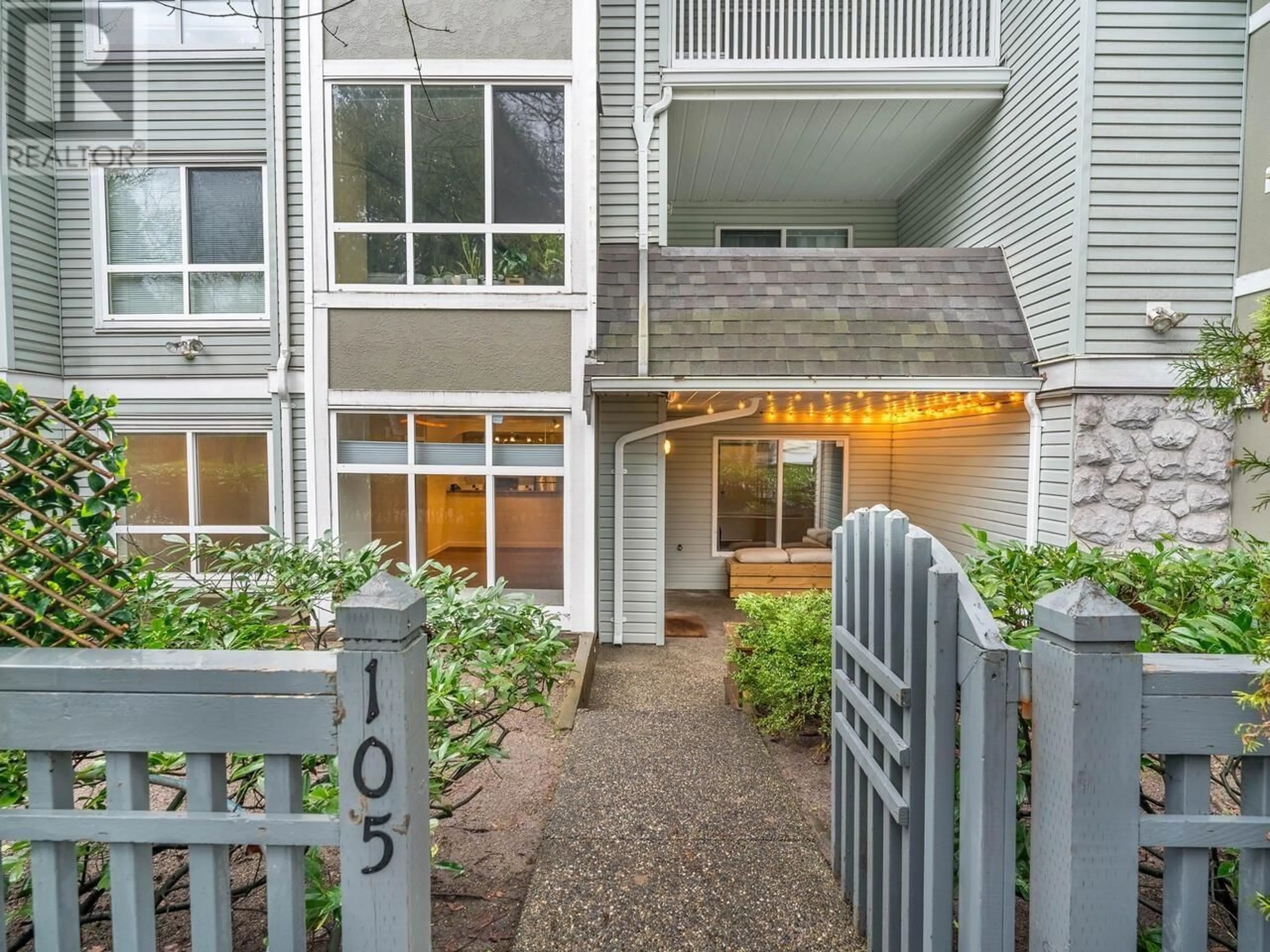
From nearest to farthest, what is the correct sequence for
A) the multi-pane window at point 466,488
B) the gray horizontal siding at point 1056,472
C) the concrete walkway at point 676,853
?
the concrete walkway at point 676,853, the gray horizontal siding at point 1056,472, the multi-pane window at point 466,488

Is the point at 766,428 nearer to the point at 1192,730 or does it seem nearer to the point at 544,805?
the point at 544,805

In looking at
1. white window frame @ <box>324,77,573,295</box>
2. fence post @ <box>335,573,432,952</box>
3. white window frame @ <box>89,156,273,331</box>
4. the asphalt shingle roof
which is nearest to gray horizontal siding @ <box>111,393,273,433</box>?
white window frame @ <box>89,156,273,331</box>

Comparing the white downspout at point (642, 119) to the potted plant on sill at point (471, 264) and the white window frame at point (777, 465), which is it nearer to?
the potted plant on sill at point (471, 264)

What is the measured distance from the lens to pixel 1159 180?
4.94 m

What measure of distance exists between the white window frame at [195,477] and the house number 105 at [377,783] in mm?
5830

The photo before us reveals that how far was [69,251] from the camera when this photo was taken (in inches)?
240

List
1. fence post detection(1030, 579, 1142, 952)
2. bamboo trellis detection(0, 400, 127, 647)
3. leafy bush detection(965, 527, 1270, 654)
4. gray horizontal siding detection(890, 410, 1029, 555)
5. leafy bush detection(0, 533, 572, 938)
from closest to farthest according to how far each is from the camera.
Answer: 1. fence post detection(1030, 579, 1142, 952)
2. bamboo trellis detection(0, 400, 127, 647)
3. leafy bush detection(965, 527, 1270, 654)
4. leafy bush detection(0, 533, 572, 938)
5. gray horizontal siding detection(890, 410, 1029, 555)

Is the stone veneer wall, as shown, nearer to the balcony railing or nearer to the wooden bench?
the wooden bench

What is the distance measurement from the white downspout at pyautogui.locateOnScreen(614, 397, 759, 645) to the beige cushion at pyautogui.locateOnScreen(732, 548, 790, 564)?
2.31 m

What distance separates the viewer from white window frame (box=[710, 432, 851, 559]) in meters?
8.22

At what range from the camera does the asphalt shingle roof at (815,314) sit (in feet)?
17.3

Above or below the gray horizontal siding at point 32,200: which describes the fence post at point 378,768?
below

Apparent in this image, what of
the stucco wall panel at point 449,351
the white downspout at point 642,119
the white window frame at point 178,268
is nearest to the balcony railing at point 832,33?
the white downspout at point 642,119

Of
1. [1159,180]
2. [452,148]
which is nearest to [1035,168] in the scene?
[1159,180]
